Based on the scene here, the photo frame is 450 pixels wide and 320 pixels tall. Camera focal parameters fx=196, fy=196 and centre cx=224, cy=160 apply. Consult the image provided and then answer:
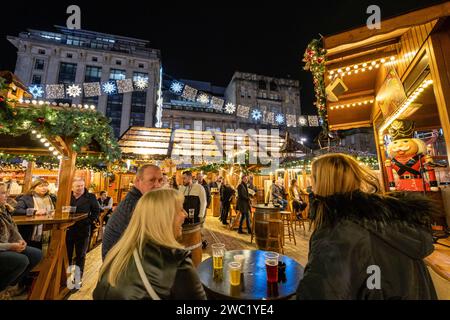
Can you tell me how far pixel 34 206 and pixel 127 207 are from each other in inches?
123

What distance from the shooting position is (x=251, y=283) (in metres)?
1.82

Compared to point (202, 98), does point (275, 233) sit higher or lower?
lower

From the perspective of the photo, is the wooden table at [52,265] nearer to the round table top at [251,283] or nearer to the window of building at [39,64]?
the round table top at [251,283]

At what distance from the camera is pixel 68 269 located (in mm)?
3777

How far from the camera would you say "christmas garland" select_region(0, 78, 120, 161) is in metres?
3.25

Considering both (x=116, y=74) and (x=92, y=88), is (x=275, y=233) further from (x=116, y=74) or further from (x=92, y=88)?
(x=116, y=74)

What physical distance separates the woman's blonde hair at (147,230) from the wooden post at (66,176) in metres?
3.47

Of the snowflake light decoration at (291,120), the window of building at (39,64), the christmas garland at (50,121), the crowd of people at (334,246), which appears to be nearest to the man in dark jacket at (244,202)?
the snowflake light decoration at (291,120)

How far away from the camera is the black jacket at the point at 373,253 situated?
1.04m

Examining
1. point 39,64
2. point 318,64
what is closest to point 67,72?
point 39,64

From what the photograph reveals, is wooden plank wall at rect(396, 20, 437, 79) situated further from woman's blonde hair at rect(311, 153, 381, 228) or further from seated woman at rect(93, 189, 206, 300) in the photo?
seated woman at rect(93, 189, 206, 300)

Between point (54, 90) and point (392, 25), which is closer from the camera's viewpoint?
point (392, 25)
